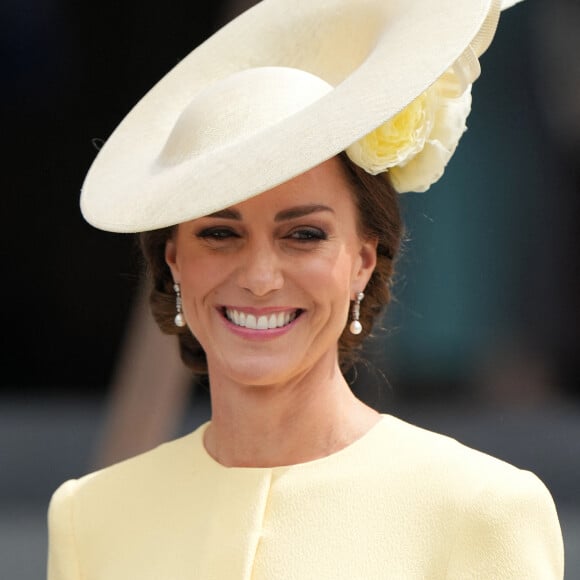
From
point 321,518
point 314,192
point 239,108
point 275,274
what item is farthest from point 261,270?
point 321,518

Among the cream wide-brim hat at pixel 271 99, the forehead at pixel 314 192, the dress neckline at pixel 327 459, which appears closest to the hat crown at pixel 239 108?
the cream wide-brim hat at pixel 271 99

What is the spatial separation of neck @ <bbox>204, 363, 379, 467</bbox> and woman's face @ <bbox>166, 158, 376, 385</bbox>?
5 centimetres

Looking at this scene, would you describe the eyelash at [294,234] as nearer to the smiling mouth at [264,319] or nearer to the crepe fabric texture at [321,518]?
the smiling mouth at [264,319]

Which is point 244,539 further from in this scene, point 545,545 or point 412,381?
point 412,381

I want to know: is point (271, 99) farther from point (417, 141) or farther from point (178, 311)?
point (178, 311)

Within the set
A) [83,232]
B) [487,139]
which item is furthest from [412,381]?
[83,232]

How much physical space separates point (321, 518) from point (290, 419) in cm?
19

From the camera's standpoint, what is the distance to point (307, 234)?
2473 millimetres

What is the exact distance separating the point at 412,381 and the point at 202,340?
13.7ft

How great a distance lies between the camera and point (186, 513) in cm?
263

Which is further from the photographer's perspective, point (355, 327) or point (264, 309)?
point (355, 327)

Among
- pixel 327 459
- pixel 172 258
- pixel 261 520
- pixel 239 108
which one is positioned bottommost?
pixel 261 520

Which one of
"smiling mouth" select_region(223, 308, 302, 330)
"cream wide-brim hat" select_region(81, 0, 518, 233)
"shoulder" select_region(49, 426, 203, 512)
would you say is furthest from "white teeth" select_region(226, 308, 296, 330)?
"shoulder" select_region(49, 426, 203, 512)

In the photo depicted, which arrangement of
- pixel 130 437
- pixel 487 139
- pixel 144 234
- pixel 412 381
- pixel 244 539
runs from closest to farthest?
pixel 244 539 → pixel 144 234 → pixel 130 437 → pixel 487 139 → pixel 412 381
